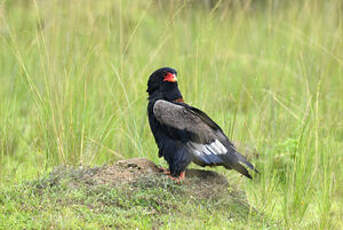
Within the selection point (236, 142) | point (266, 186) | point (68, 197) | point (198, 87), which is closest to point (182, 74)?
point (198, 87)

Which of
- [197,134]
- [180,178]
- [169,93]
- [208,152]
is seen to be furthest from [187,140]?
[169,93]

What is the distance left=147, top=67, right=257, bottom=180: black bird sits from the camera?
187 inches

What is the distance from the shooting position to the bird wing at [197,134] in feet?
15.6

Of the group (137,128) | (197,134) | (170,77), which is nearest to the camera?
(197,134)

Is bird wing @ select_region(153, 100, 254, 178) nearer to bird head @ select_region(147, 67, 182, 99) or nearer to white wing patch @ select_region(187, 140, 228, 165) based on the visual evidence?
white wing patch @ select_region(187, 140, 228, 165)

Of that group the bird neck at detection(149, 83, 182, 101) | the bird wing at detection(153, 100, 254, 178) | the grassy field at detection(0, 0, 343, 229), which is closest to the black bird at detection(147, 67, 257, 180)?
the bird wing at detection(153, 100, 254, 178)

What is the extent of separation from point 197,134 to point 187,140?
0.10 metres

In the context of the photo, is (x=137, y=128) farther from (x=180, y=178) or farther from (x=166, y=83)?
(x=180, y=178)

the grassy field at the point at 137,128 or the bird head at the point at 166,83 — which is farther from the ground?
the bird head at the point at 166,83

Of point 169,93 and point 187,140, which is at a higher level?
point 169,93

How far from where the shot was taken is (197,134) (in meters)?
4.82

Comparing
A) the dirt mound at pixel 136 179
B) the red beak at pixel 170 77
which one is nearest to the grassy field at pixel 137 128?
the dirt mound at pixel 136 179

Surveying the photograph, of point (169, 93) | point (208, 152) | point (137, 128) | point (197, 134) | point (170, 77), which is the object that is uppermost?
point (170, 77)

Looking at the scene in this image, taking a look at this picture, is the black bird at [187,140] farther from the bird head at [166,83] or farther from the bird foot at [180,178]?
the bird head at [166,83]
